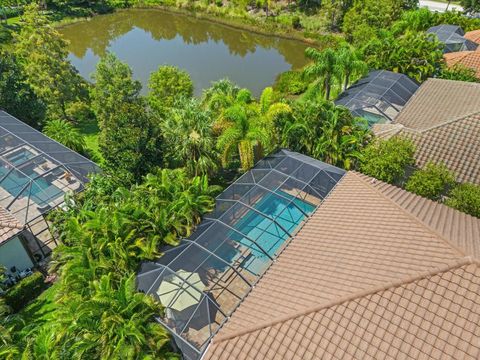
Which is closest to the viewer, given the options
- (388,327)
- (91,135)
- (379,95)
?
(388,327)

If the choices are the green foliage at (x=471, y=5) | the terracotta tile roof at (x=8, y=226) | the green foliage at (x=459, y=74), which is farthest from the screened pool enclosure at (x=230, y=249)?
the green foliage at (x=471, y=5)

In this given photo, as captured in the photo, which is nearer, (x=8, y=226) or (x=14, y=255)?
(x=8, y=226)

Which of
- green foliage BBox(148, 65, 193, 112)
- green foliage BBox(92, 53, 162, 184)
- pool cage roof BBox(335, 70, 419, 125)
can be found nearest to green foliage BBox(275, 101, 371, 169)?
pool cage roof BBox(335, 70, 419, 125)

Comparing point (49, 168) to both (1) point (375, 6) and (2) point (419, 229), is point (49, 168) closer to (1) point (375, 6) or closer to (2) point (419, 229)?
(2) point (419, 229)

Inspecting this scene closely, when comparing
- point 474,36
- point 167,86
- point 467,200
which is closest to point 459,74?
point 474,36

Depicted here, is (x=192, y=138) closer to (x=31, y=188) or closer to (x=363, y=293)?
(x=31, y=188)

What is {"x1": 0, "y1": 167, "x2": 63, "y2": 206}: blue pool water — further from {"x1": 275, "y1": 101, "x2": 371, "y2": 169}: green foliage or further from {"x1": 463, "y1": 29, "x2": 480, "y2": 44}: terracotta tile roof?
{"x1": 463, "y1": 29, "x2": 480, "y2": 44}: terracotta tile roof

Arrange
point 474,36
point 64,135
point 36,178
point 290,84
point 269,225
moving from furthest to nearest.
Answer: point 474,36 → point 290,84 → point 64,135 → point 36,178 → point 269,225

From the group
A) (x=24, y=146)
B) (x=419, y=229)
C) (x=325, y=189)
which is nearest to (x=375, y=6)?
(x=325, y=189)
